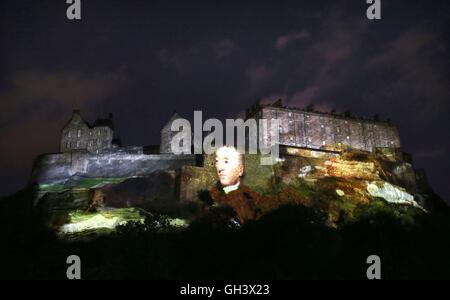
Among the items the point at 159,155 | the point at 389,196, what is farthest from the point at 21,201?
the point at 389,196

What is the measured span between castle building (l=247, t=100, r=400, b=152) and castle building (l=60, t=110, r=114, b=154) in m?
21.5

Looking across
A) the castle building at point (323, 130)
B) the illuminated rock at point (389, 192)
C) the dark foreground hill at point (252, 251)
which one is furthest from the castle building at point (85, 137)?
the illuminated rock at point (389, 192)

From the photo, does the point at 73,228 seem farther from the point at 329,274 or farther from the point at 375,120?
the point at 375,120

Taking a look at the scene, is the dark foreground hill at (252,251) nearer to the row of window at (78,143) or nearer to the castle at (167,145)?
the castle at (167,145)

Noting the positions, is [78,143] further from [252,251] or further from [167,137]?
[252,251]

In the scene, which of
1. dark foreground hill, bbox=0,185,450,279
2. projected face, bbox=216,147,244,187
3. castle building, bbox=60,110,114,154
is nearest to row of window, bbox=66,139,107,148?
castle building, bbox=60,110,114,154

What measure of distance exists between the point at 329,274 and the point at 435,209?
3731cm

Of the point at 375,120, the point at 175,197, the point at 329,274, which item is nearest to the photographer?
the point at 329,274

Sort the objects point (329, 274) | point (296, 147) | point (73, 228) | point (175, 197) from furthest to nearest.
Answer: point (296, 147), point (175, 197), point (73, 228), point (329, 274)

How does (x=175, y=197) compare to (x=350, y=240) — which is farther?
(x=175, y=197)

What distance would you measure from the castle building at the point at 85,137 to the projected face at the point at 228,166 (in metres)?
15.6

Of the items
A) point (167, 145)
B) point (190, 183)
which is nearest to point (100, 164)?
point (167, 145)

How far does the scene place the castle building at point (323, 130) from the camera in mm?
73312

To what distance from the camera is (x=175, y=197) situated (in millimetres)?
56562
